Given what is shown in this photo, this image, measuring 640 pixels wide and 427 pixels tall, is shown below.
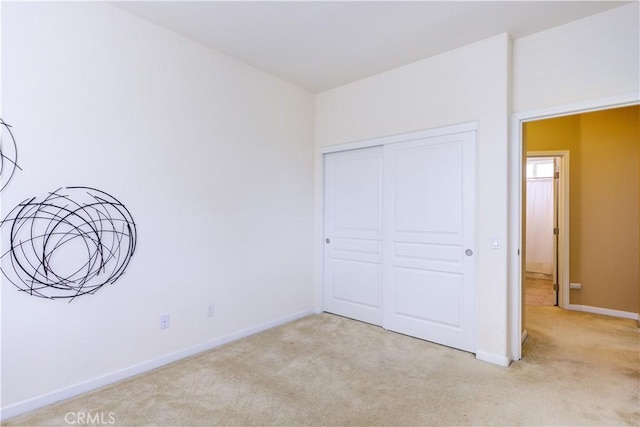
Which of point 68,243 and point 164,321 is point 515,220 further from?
point 68,243

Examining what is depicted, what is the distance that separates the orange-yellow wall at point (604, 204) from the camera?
12.7 feet

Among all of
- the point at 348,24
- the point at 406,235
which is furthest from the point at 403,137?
the point at 348,24

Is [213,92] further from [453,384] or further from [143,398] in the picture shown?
[453,384]

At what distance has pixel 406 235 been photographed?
11.0 feet

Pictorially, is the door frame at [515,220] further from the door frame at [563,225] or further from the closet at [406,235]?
the door frame at [563,225]

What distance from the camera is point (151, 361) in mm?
2600

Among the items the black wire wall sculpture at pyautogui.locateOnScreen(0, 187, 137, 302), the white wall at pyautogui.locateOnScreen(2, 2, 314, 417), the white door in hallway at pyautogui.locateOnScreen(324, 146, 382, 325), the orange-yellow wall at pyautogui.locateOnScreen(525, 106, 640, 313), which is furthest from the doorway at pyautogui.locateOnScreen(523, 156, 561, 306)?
the black wire wall sculpture at pyautogui.locateOnScreen(0, 187, 137, 302)

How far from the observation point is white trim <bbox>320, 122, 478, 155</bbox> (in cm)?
295

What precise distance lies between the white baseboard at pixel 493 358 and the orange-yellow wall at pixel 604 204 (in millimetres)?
2385

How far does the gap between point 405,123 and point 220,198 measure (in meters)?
2.00

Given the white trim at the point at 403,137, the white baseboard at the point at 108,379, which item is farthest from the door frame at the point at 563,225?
the white baseboard at the point at 108,379

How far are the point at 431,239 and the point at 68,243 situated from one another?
2.95 metres

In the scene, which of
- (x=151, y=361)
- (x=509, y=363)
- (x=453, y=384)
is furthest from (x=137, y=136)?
(x=509, y=363)

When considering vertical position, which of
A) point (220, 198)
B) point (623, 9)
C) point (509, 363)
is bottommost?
point (509, 363)
